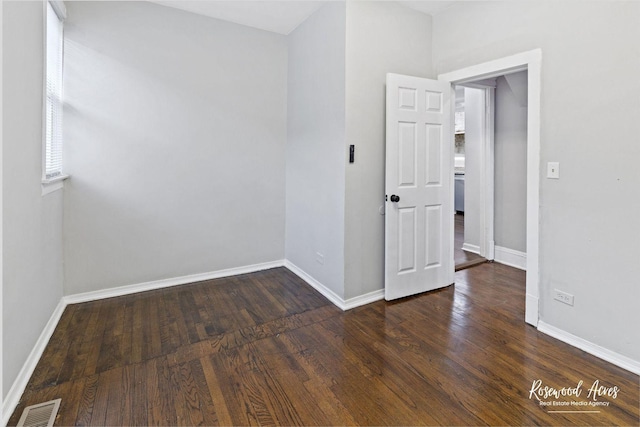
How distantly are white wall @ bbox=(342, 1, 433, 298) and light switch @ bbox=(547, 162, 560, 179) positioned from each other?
129 cm

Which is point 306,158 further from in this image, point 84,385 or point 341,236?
point 84,385

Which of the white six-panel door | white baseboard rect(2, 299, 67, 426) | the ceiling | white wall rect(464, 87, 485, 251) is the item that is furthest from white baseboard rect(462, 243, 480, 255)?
white baseboard rect(2, 299, 67, 426)

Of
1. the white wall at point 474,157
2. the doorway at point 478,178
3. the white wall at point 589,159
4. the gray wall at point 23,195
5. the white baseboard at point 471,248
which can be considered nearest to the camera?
the gray wall at point 23,195

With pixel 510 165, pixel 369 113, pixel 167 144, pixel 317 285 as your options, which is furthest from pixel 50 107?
pixel 510 165

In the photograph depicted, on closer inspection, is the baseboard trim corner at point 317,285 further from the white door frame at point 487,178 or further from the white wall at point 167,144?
the white door frame at point 487,178

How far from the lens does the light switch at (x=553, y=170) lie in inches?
93.5

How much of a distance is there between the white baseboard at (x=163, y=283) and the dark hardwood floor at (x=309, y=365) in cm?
10

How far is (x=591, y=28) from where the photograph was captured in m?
2.16

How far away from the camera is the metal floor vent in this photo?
5.32 feet

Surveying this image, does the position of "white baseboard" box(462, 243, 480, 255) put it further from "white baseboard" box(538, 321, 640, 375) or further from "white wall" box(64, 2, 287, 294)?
"white wall" box(64, 2, 287, 294)

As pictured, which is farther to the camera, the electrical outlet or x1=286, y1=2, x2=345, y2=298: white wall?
x1=286, y1=2, x2=345, y2=298: white wall

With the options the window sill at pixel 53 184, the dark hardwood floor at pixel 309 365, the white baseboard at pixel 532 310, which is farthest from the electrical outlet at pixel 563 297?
the window sill at pixel 53 184

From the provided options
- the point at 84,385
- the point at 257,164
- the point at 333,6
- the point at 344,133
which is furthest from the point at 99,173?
the point at 333,6

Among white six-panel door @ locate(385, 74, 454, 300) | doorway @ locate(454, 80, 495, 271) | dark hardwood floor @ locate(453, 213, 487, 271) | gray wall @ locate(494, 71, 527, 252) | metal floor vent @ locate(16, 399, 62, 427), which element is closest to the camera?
metal floor vent @ locate(16, 399, 62, 427)
